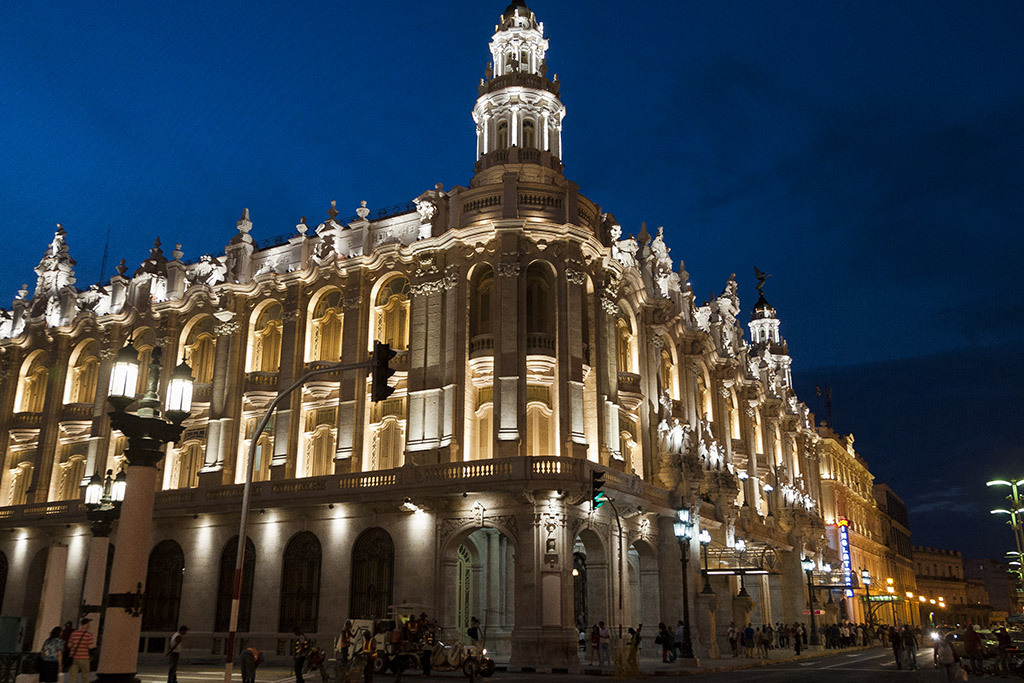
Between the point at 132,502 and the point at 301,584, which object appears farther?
the point at 301,584

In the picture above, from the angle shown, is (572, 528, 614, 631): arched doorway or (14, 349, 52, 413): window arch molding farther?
(14, 349, 52, 413): window arch molding

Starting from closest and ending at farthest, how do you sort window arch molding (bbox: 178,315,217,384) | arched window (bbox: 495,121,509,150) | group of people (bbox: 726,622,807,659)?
group of people (bbox: 726,622,807,659), arched window (bbox: 495,121,509,150), window arch molding (bbox: 178,315,217,384)

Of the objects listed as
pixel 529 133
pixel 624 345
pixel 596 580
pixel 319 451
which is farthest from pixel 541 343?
pixel 319 451

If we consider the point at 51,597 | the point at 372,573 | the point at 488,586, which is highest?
the point at 372,573

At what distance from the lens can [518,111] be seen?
4434cm

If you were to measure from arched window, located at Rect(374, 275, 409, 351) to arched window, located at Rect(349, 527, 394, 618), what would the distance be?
368 inches

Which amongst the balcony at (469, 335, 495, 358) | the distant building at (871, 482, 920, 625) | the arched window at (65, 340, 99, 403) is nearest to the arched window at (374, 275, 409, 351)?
the balcony at (469, 335, 495, 358)

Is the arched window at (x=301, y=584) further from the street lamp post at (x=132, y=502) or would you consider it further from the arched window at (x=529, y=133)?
the street lamp post at (x=132, y=502)

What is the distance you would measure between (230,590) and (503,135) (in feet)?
81.8

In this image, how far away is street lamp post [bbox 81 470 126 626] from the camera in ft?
58.5

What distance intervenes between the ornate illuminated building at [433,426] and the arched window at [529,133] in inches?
4.4

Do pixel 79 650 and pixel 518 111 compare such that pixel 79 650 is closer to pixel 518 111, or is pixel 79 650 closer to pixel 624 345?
pixel 624 345

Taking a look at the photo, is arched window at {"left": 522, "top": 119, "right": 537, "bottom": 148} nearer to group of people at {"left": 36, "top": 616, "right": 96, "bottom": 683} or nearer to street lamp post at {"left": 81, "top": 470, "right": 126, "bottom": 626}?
street lamp post at {"left": 81, "top": 470, "right": 126, "bottom": 626}

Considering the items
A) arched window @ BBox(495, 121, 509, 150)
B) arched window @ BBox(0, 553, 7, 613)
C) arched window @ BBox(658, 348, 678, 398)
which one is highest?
arched window @ BBox(495, 121, 509, 150)
